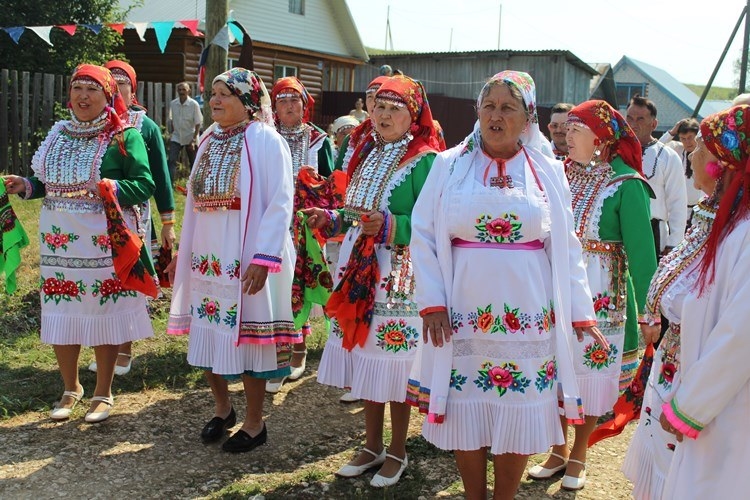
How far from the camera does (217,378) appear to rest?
4.70m

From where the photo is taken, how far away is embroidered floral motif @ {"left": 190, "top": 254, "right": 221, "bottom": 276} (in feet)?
14.4

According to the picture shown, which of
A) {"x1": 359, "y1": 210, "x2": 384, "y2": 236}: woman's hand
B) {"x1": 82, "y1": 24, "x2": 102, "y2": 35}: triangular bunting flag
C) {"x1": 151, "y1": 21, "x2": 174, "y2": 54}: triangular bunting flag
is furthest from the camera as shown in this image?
{"x1": 82, "y1": 24, "x2": 102, "y2": 35}: triangular bunting flag

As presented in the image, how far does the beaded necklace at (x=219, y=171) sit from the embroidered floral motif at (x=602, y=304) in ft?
7.05

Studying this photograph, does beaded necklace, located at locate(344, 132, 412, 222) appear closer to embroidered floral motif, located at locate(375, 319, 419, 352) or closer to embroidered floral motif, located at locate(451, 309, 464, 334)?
embroidered floral motif, located at locate(375, 319, 419, 352)

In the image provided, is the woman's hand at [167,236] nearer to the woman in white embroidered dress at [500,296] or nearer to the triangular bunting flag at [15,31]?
the woman in white embroidered dress at [500,296]

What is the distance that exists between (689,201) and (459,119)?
1789cm

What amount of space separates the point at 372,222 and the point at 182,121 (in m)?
12.1

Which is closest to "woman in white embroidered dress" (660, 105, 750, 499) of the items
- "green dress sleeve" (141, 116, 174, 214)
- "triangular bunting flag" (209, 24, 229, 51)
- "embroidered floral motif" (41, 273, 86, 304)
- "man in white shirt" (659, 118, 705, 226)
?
"embroidered floral motif" (41, 273, 86, 304)

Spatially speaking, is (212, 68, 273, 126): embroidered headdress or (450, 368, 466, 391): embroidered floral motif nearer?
(450, 368, 466, 391): embroidered floral motif

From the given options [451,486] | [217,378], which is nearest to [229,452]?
[217,378]

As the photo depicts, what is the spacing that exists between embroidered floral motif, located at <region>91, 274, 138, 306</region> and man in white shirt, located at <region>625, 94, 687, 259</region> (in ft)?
13.9

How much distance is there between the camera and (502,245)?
3.17m

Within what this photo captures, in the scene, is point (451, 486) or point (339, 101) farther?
point (339, 101)

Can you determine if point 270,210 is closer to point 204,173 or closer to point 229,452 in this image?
point 204,173
